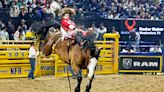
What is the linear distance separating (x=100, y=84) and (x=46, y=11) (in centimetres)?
743

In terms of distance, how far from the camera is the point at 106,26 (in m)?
26.7

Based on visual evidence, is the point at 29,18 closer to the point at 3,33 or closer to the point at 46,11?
the point at 46,11

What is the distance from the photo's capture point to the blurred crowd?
2305cm

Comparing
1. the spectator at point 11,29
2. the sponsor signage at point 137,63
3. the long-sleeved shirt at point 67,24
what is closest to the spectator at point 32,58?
the spectator at point 11,29

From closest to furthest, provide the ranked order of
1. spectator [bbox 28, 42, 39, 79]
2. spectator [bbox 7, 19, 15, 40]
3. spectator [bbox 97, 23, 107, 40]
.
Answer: spectator [bbox 28, 42, 39, 79] → spectator [bbox 7, 19, 15, 40] → spectator [bbox 97, 23, 107, 40]

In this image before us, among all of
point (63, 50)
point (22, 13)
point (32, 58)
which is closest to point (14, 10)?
point (22, 13)

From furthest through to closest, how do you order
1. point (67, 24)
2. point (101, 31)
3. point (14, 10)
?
point (101, 31), point (14, 10), point (67, 24)

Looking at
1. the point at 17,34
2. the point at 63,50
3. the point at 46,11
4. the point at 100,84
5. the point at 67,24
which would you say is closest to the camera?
the point at 67,24

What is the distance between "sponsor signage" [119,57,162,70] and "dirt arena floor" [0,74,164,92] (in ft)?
3.04

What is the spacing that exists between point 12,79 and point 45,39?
4.69 m

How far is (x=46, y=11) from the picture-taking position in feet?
81.1

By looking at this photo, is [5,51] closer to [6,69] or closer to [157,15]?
[6,69]

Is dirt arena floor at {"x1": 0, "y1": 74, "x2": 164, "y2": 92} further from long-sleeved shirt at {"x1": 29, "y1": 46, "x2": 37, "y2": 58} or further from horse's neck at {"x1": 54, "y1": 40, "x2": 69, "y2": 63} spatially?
horse's neck at {"x1": 54, "y1": 40, "x2": 69, "y2": 63}

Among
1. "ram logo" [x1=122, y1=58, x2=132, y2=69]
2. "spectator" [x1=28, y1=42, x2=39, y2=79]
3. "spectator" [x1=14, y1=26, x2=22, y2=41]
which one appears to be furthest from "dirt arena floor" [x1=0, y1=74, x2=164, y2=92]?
"spectator" [x1=14, y1=26, x2=22, y2=41]
